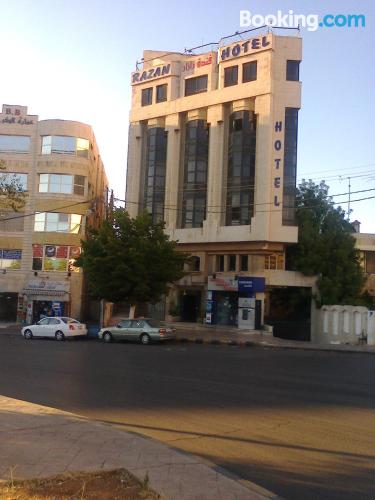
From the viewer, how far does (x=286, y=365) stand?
63.5 feet

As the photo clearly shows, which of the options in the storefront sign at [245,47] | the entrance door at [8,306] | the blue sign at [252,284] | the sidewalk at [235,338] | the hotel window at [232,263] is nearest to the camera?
the sidewalk at [235,338]

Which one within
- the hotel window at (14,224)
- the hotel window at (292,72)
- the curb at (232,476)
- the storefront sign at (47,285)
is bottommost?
the curb at (232,476)

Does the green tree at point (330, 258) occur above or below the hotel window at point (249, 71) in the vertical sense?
below

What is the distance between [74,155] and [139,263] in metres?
15.0

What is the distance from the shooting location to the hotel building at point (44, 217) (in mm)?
43562

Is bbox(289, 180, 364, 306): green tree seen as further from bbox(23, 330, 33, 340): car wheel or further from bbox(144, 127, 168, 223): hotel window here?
bbox(23, 330, 33, 340): car wheel

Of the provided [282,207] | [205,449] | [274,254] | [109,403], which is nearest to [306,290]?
[274,254]

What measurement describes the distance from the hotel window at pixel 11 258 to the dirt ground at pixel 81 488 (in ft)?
132

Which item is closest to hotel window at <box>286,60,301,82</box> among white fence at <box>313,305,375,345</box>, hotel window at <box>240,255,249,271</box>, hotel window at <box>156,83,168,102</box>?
hotel window at <box>156,83,168,102</box>

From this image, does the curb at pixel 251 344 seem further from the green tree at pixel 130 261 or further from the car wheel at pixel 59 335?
the green tree at pixel 130 261

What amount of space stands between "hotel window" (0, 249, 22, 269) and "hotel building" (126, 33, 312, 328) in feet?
32.5

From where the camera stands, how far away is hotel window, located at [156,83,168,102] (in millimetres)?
46312

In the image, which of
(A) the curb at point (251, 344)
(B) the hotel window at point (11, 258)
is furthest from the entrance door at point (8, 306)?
(A) the curb at point (251, 344)

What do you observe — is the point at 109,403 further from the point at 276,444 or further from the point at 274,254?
the point at 274,254
